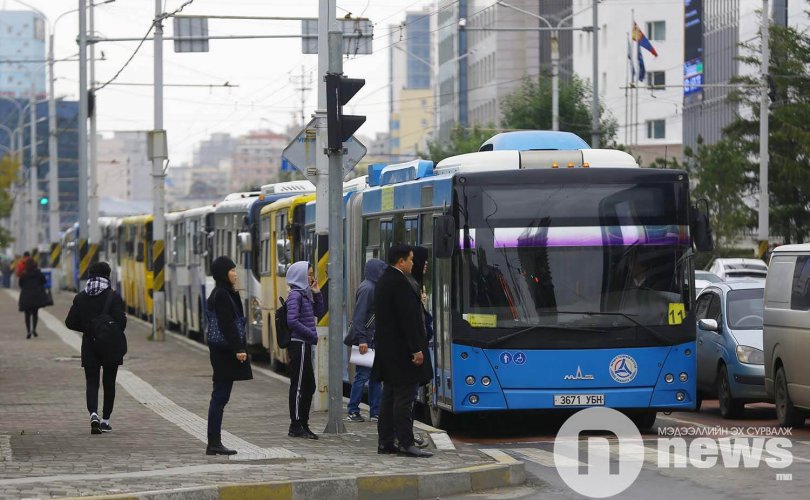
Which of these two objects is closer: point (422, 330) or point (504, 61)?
point (422, 330)

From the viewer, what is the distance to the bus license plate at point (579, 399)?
1697 cm

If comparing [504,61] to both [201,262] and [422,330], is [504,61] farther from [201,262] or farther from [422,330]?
[422,330]

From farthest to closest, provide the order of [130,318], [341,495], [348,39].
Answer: [130,318], [348,39], [341,495]

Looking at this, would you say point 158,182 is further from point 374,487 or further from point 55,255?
point 55,255

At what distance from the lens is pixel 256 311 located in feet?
102

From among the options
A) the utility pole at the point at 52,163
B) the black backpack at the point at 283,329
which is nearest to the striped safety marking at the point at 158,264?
the black backpack at the point at 283,329

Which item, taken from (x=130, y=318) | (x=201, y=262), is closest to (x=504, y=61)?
(x=130, y=318)

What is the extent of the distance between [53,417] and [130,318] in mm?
34236

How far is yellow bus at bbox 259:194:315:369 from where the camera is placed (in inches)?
1052

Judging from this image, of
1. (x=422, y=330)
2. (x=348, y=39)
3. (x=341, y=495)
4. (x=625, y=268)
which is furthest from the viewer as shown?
(x=348, y=39)

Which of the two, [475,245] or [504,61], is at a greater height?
[504,61]

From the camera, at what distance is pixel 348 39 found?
119 ft

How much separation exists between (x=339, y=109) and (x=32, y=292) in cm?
2321

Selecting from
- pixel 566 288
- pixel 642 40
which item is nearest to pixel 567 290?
pixel 566 288
